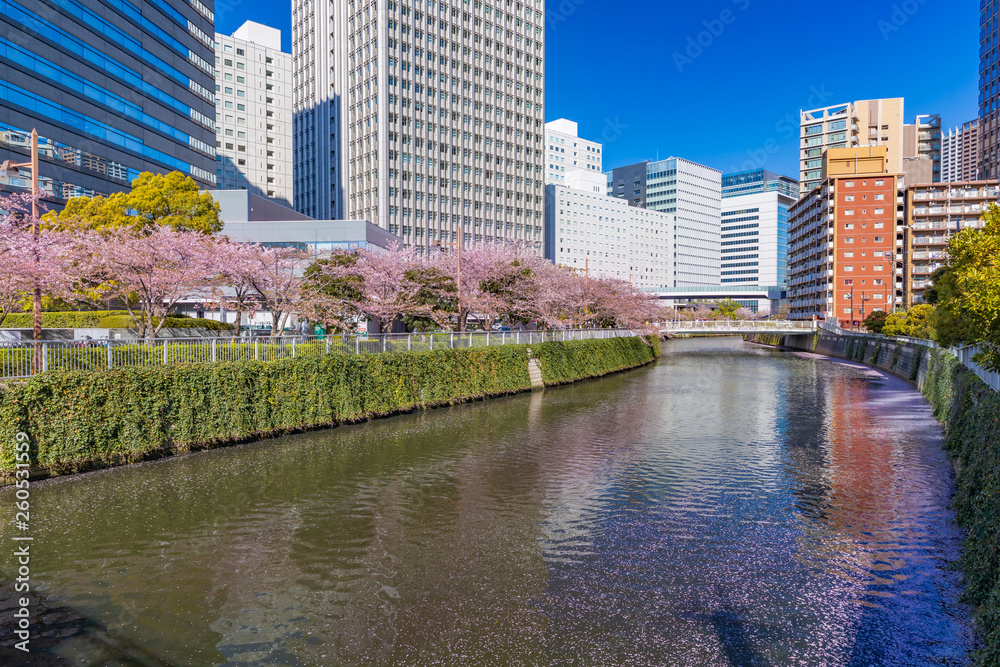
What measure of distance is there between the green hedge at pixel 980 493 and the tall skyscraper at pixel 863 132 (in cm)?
14658

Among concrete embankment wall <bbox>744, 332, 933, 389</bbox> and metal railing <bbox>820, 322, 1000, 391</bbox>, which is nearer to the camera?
metal railing <bbox>820, 322, 1000, 391</bbox>

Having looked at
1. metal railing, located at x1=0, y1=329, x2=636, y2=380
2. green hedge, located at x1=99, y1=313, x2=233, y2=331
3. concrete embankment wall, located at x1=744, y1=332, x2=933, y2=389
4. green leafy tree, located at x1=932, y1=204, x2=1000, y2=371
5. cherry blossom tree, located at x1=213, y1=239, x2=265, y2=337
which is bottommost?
concrete embankment wall, located at x1=744, y1=332, x2=933, y2=389

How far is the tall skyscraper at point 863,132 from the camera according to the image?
481ft

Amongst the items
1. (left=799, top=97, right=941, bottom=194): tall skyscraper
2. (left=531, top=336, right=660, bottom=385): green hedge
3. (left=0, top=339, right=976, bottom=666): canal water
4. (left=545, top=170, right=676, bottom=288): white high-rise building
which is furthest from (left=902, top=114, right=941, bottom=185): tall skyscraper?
(left=0, top=339, right=976, bottom=666): canal water

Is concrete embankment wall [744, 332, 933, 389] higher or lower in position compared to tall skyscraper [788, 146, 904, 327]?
lower

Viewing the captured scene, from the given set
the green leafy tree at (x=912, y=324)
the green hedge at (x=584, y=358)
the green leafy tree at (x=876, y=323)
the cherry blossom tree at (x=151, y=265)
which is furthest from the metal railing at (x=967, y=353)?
the cherry blossom tree at (x=151, y=265)

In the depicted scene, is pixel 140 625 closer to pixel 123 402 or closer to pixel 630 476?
pixel 123 402

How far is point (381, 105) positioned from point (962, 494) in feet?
348

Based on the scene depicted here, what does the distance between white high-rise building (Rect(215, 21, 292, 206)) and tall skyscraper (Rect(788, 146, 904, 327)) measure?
365ft

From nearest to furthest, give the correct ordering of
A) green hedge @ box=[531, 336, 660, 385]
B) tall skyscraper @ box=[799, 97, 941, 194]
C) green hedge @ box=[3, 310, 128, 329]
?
green hedge @ box=[3, 310, 128, 329], green hedge @ box=[531, 336, 660, 385], tall skyscraper @ box=[799, 97, 941, 194]

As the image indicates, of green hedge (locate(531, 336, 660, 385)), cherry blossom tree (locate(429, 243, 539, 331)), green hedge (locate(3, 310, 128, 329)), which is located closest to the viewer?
green hedge (locate(3, 310, 128, 329))

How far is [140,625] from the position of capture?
30.7ft

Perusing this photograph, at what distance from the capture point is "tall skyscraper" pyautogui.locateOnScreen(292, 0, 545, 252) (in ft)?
356

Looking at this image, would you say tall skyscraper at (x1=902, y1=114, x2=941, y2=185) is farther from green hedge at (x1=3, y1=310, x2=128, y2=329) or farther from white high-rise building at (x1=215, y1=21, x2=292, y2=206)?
green hedge at (x1=3, y1=310, x2=128, y2=329)
